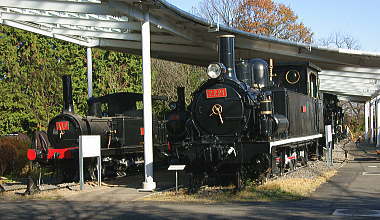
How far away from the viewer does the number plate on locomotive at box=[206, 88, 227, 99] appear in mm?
12578

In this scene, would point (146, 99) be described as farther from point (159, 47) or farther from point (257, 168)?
point (159, 47)

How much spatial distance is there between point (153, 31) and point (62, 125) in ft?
13.7

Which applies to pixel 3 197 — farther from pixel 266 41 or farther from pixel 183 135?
pixel 266 41

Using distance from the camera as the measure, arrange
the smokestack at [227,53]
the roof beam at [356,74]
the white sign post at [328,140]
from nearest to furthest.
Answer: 1. the smokestack at [227,53]
2. the white sign post at [328,140]
3. the roof beam at [356,74]

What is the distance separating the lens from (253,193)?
38.1 feet

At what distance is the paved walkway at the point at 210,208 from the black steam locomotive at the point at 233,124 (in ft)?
5.10

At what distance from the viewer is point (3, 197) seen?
13453 mm

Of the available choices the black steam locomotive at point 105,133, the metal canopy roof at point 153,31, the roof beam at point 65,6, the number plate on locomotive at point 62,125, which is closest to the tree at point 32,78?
the black steam locomotive at point 105,133

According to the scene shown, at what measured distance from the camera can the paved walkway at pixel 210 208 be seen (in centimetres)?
910

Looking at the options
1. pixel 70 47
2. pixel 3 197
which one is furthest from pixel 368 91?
pixel 3 197

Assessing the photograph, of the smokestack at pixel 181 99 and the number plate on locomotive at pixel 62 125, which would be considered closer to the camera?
the smokestack at pixel 181 99

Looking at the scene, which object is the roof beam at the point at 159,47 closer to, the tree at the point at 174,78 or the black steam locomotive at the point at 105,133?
the black steam locomotive at the point at 105,133

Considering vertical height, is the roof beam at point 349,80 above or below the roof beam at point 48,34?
below

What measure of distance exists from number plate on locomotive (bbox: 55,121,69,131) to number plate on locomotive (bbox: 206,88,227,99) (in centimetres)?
517
